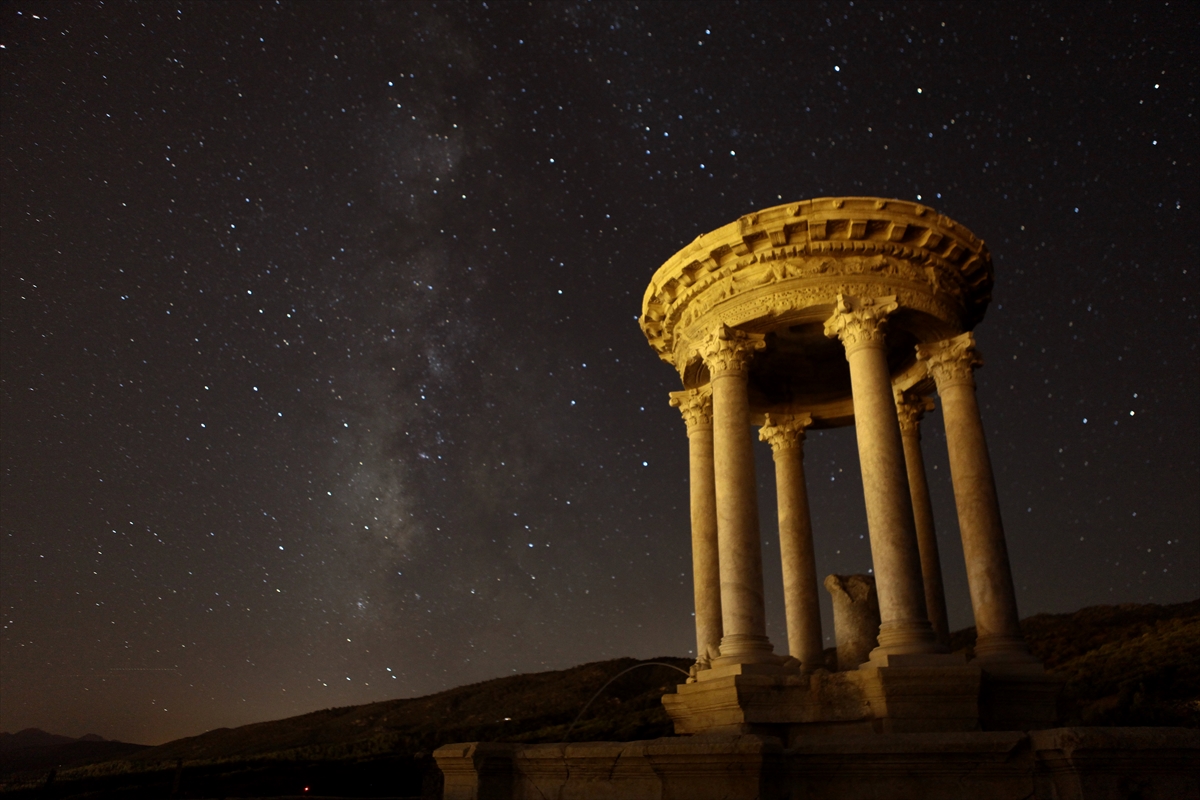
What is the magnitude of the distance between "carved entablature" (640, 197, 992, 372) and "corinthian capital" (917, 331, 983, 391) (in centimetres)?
37

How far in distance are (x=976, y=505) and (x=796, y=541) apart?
5.42 m

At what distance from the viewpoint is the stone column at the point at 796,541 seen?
20984mm

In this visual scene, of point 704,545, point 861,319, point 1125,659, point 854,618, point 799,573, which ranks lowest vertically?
point 1125,659

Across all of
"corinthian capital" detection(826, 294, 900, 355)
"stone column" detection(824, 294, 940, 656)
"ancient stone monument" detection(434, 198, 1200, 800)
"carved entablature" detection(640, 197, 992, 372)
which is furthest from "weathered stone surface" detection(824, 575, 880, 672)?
"carved entablature" detection(640, 197, 992, 372)

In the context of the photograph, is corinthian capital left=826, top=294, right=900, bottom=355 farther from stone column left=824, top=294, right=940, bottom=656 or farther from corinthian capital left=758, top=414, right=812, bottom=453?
corinthian capital left=758, top=414, right=812, bottom=453

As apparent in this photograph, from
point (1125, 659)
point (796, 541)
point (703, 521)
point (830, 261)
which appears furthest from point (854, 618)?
point (1125, 659)

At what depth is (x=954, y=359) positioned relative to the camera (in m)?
18.7

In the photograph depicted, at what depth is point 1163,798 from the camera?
6.75 m

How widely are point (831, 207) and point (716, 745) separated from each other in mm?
13143

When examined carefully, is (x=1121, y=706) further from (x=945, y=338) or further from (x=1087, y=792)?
(x=1087, y=792)

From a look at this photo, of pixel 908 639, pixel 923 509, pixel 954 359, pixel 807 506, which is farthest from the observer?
pixel 807 506

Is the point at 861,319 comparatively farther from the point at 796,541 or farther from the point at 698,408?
the point at 796,541

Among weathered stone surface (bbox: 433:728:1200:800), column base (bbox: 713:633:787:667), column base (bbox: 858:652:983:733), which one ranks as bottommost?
weathered stone surface (bbox: 433:728:1200:800)

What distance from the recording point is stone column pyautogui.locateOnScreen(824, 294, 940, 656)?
49.4 feet
